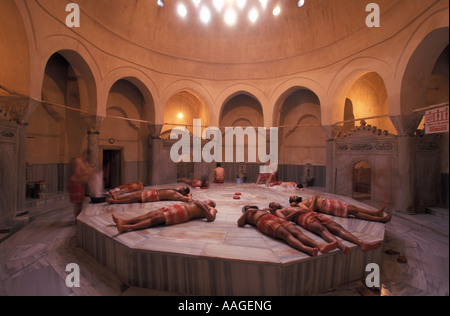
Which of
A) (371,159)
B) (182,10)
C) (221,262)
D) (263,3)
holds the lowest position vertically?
(221,262)

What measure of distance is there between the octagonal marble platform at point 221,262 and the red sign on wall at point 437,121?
1.75m

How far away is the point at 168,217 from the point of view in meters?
3.72

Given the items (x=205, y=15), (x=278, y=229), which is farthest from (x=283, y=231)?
(x=205, y=15)

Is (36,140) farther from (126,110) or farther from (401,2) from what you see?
(401,2)

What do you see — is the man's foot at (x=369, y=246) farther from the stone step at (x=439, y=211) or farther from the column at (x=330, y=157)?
the column at (x=330, y=157)

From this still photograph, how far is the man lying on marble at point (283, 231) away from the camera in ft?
8.78

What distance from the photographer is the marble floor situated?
1422 millimetres

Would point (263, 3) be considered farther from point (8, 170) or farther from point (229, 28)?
point (8, 170)

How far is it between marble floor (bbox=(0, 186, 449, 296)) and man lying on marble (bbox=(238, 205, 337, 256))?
565 millimetres

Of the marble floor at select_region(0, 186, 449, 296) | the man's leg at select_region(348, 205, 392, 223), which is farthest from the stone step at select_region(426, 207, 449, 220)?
the man's leg at select_region(348, 205, 392, 223)

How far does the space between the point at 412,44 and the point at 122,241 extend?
7.00 metres

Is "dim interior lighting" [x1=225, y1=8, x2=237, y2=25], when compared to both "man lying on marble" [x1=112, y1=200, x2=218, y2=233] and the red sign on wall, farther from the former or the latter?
the red sign on wall

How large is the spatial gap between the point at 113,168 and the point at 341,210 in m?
8.92

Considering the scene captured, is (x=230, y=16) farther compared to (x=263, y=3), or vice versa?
(x=230, y=16)
